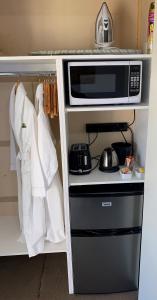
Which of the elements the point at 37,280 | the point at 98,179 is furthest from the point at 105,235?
the point at 37,280

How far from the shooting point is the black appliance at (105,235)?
1560 millimetres

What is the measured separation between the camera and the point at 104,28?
1.52m

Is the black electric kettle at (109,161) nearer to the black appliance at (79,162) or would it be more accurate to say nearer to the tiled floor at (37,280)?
the black appliance at (79,162)

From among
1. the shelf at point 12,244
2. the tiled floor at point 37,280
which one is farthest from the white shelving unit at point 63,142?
the tiled floor at point 37,280

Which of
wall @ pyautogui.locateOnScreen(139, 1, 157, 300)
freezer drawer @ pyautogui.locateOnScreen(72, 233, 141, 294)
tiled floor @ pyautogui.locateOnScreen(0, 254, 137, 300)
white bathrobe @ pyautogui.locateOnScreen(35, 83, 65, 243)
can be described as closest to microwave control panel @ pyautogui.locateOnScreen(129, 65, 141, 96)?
wall @ pyautogui.locateOnScreen(139, 1, 157, 300)

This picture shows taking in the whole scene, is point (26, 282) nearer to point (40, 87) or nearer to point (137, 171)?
point (137, 171)

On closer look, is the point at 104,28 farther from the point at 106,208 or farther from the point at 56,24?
the point at 106,208

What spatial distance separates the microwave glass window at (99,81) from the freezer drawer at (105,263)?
919 mm

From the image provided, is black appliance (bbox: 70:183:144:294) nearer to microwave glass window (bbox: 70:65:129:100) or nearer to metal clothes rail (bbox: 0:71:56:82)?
microwave glass window (bbox: 70:65:129:100)

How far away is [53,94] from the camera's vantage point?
1.46m

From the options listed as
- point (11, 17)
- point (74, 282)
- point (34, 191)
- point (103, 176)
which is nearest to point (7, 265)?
point (74, 282)

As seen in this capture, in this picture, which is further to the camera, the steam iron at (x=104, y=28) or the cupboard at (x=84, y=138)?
the steam iron at (x=104, y=28)

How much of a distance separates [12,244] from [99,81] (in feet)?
4.17

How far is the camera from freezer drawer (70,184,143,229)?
5.08 ft
